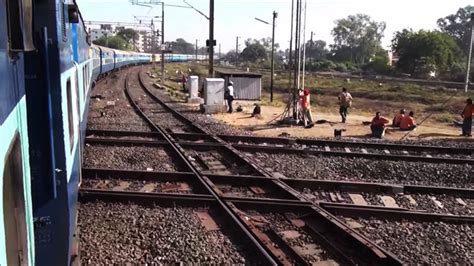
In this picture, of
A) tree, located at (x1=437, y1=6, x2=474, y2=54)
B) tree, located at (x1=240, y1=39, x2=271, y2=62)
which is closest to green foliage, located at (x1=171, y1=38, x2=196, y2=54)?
tree, located at (x1=240, y1=39, x2=271, y2=62)

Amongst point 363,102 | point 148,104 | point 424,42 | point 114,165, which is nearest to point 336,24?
point 424,42

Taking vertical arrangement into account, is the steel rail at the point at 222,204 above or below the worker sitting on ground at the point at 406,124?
above

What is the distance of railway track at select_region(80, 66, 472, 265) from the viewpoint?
5.82 metres

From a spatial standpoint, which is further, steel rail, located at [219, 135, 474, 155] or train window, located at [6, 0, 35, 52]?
steel rail, located at [219, 135, 474, 155]

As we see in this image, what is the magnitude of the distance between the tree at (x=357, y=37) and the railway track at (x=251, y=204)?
439 feet

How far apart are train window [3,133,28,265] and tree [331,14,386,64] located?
14064 cm

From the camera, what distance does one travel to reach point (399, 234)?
6.67 metres

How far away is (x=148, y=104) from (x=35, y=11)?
64.7 feet

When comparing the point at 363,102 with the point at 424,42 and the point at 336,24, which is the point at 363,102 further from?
the point at 336,24

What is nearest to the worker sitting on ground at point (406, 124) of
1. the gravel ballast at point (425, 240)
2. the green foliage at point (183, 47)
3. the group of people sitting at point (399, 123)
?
the group of people sitting at point (399, 123)

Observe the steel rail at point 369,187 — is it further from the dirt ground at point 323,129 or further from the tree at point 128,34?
the tree at point 128,34

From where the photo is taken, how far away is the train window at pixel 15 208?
1.96 meters

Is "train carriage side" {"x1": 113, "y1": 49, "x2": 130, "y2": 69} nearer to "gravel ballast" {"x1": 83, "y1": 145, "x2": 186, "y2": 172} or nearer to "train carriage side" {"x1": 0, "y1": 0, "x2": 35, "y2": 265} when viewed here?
"gravel ballast" {"x1": 83, "y1": 145, "x2": 186, "y2": 172}

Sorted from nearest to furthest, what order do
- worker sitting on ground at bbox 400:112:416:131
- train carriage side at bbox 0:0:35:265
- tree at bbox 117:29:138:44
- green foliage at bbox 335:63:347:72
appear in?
1. train carriage side at bbox 0:0:35:265
2. worker sitting on ground at bbox 400:112:416:131
3. green foliage at bbox 335:63:347:72
4. tree at bbox 117:29:138:44
